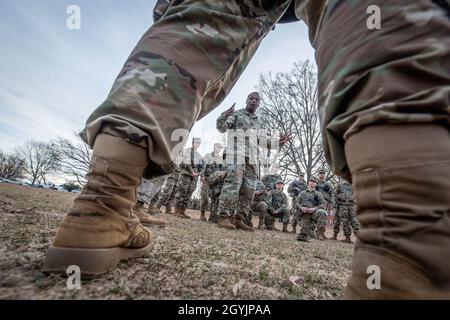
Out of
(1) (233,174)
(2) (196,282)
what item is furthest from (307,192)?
(2) (196,282)

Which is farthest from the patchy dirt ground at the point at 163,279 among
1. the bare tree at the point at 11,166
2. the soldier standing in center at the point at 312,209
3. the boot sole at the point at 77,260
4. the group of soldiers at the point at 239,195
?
the bare tree at the point at 11,166

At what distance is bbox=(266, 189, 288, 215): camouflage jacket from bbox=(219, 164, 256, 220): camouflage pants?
10.6ft

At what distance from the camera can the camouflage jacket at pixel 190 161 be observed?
585 centimetres

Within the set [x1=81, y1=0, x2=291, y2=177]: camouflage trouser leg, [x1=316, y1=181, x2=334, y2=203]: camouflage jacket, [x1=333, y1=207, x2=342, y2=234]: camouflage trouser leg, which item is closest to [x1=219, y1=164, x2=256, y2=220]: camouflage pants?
[x1=81, y1=0, x2=291, y2=177]: camouflage trouser leg

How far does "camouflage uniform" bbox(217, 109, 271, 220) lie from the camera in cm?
364

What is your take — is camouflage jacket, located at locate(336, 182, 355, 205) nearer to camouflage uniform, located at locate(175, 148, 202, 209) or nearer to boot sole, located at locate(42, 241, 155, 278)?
camouflage uniform, located at locate(175, 148, 202, 209)

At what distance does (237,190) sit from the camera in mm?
3639

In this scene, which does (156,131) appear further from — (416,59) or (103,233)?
(416,59)

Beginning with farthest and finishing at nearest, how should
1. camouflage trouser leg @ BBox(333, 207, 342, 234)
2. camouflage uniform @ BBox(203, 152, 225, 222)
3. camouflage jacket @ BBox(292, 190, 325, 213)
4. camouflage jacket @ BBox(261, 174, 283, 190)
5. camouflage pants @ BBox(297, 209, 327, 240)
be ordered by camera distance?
camouflage jacket @ BBox(261, 174, 283, 190) < camouflage trouser leg @ BBox(333, 207, 342, 234) < camouflage uniform @ BBox(203, 152, 225, 222) < camouflage jacket @ BBox(292, 190, 325, 213) < camouflage pants @ BBox(297, 209, 327, 240)

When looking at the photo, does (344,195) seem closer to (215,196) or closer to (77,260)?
(215,196)

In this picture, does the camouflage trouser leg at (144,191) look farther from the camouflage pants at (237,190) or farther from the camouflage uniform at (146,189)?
the camouflage pants at (237,190)

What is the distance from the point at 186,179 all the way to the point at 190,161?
0.48 meters

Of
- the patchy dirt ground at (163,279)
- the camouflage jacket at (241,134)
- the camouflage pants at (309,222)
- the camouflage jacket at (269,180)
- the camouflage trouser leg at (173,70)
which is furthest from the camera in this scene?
the camouflage jacket at (269,180)
